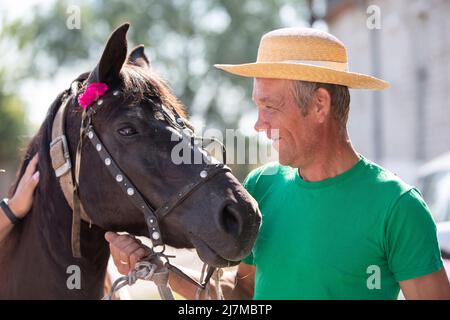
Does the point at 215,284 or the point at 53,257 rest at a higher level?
the point at 53,257

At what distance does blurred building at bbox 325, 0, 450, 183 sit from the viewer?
15.2 metres

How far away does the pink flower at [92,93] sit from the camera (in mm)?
2537

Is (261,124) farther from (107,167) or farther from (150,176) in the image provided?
(107,167)

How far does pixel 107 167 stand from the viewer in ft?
8.18

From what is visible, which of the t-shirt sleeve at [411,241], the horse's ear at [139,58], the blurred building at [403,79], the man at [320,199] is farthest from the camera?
the blurred building at [403,79]

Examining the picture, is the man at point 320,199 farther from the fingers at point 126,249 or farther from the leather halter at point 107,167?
the leather halter at point 107,167

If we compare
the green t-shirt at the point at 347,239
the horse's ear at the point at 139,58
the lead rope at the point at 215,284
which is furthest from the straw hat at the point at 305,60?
the lead rope at the point at 215,284

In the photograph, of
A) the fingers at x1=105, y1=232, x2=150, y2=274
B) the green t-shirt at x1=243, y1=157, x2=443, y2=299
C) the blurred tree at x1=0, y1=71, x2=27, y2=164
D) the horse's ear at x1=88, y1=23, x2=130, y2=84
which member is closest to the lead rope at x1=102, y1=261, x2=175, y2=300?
the fingers at x1=105, y1=232, x2=150, y2=274

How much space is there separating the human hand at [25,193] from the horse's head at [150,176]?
0.76 ft

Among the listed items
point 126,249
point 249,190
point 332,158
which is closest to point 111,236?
point 126,249

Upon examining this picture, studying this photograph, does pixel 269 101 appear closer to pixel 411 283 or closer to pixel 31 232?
pixel 411 283

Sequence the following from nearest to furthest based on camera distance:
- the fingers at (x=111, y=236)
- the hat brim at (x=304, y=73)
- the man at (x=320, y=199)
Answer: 1. the man at (x=320, y=199)
2. the hat brim at (x=304, y=73)
3. the fingers at (x=111, y=236)

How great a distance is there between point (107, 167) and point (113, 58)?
0.49 metres
